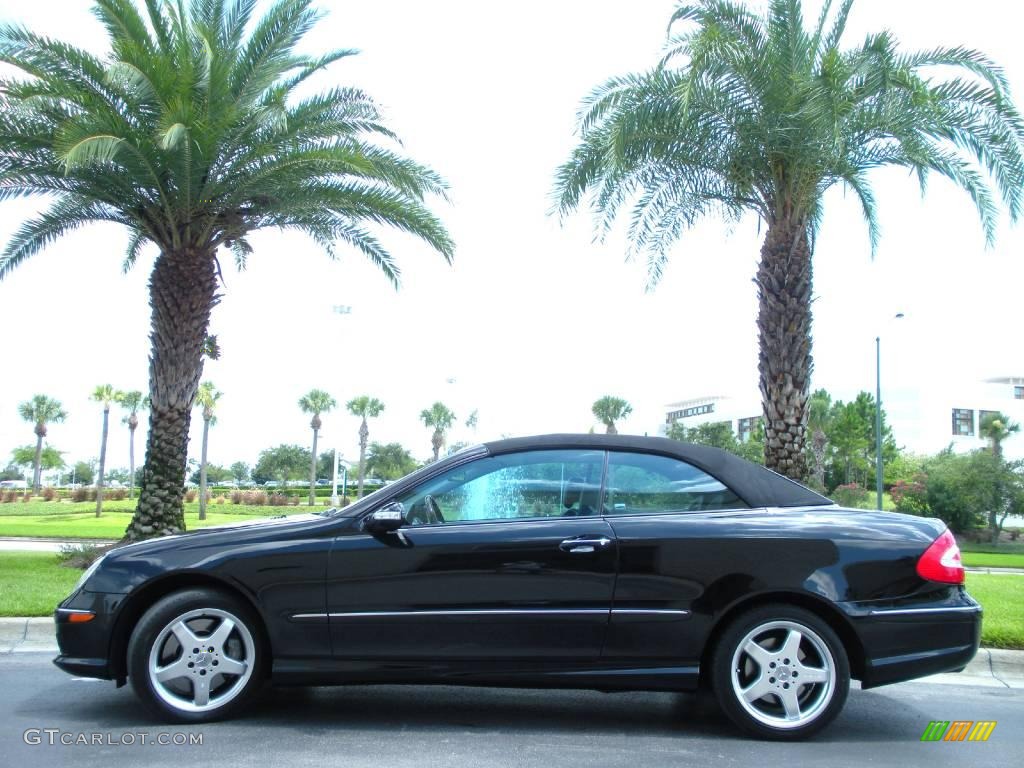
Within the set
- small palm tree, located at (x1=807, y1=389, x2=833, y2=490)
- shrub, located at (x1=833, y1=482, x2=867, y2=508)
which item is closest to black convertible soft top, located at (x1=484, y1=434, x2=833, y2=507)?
shrub, located at (x1=833, y1=482, x2=867, y2=508)

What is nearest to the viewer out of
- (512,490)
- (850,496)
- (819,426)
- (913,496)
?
(512,490)

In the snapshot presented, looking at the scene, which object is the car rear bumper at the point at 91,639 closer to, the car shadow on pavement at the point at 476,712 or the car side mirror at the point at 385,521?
the car shadow on pavement at the point at 476,712

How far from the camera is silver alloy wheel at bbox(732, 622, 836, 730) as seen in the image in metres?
4.39

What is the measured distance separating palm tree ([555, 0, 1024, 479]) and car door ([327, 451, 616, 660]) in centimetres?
710

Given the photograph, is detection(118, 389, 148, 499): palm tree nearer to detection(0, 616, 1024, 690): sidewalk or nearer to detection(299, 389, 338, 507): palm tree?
detection(299, 389, 338, 507): palm tree

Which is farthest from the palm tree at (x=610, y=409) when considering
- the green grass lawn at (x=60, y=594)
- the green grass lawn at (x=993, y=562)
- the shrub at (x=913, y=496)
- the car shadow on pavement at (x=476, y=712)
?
the car shadow on pavement at (x=476, y=712)

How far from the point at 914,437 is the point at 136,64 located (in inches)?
3277

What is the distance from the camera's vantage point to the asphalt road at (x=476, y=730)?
4.10 m

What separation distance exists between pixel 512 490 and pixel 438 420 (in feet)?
221

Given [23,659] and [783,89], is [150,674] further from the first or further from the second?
[783,89]

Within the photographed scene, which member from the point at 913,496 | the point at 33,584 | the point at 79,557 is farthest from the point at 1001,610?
the point at 913,496

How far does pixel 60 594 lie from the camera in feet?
26.5

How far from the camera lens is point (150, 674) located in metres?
4.46

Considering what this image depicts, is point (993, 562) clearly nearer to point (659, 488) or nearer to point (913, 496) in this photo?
point (913, 496)
